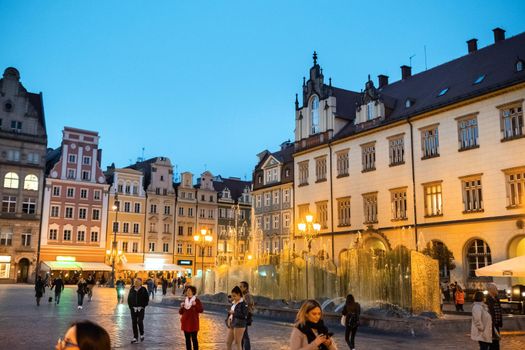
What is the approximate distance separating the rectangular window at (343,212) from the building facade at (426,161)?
0.10 meters

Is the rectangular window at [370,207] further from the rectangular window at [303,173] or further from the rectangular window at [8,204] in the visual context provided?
the rectangular window at [8,204]

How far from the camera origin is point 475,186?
3528cm

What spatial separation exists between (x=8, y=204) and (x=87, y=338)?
2591 inches

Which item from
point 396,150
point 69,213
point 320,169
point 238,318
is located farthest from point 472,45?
point 69,213

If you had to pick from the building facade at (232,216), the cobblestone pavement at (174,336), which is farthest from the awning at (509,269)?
the building facade at (232,216)

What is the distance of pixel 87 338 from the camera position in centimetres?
281

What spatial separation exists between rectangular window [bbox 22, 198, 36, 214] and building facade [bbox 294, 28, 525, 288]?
32.0m

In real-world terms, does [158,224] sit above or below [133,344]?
above

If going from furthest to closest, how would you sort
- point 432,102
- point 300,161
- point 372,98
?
1. point 300,161
2. point 372,98
3. point 432,102

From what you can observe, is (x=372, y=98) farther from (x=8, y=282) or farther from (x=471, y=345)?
(x=8, y=282)

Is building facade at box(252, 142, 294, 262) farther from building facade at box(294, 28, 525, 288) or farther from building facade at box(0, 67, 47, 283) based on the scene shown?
building facade at box(0, 67, 47, 283)

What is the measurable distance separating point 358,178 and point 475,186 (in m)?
11.1

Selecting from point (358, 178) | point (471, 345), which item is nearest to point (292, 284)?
point (471, 345)

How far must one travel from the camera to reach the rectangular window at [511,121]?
32875 millimetres
